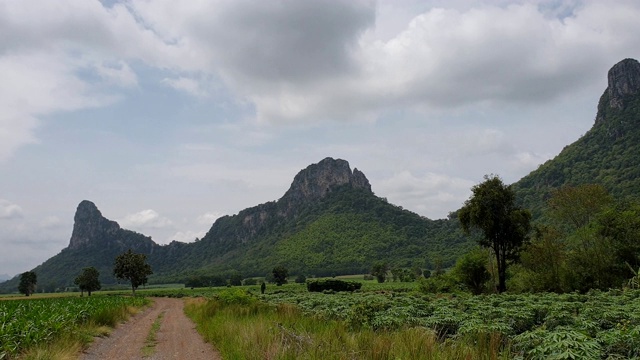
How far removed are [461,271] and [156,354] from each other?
42.1 metres

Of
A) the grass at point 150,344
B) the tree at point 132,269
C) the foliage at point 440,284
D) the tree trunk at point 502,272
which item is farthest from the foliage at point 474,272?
the tree at point 132,269

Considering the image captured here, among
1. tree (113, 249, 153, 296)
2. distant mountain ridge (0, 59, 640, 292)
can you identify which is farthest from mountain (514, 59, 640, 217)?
tree (113, 249, 153, 296)

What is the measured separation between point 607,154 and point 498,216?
105956mm

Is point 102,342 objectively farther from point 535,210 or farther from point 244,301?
point 535,210

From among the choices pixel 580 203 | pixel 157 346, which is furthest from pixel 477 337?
pixel 580 203

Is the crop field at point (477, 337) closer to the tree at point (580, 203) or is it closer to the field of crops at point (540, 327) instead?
the field of crops at point (540, 327)

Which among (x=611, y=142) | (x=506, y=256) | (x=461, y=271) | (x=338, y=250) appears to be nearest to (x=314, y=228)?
(x=338, y=250)

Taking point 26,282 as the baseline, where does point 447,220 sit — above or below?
above

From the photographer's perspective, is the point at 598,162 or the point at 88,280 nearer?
the point at 88,280

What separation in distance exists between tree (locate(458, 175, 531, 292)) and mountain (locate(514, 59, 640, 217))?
65.9m

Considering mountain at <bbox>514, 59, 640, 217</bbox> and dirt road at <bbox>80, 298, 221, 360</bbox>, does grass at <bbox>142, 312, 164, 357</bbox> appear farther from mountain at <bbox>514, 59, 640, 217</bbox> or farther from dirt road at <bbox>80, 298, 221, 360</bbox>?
mountain at <bbox>514, 59, 640, 217</bbox>

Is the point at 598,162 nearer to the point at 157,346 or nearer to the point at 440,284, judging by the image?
the point at 440,284

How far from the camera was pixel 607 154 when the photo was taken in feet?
385

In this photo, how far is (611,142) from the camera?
124125 millimetres
